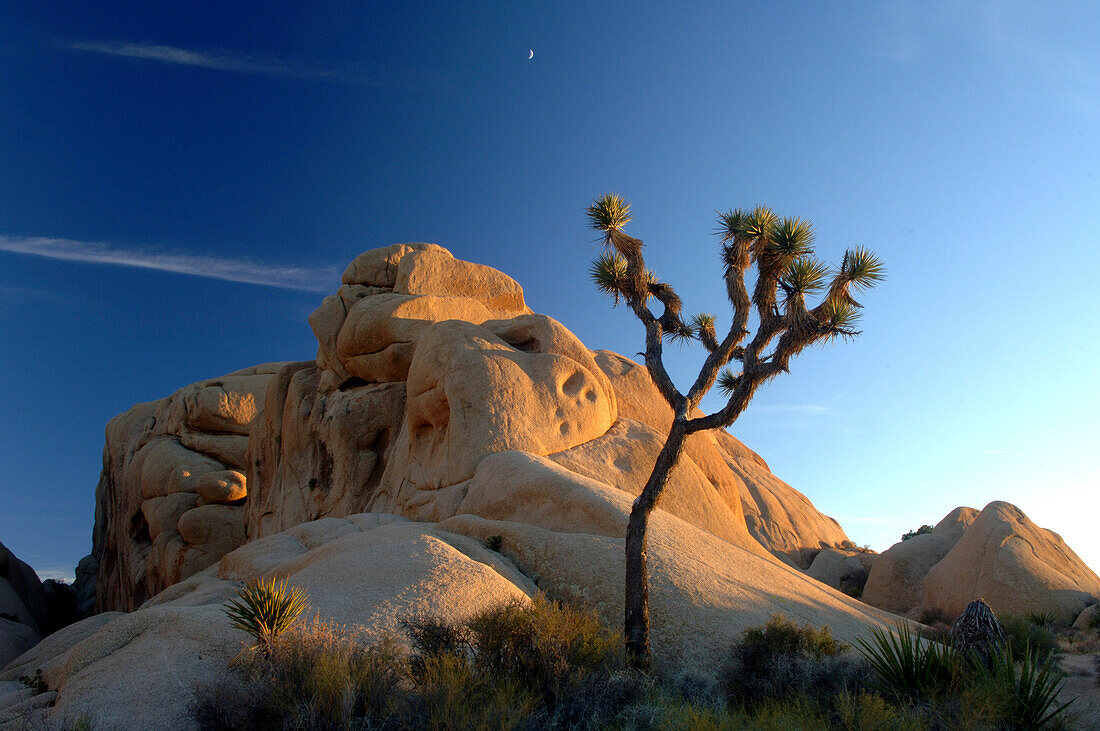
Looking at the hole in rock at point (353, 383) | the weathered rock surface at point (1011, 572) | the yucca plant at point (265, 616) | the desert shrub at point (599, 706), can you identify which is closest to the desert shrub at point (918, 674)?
the desert shrub at point (599, 706)

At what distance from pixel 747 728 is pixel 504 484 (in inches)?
421

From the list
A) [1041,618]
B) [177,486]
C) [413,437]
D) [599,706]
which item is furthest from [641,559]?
[177,486]

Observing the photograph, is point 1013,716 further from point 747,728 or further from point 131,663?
point 131,663

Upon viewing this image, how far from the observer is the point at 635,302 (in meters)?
12.7

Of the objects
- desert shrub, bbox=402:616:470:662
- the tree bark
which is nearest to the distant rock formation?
the tree bark

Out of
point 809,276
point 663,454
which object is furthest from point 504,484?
point 809,276

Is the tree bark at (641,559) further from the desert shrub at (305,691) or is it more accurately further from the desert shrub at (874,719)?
the desert shrub at (305,691)

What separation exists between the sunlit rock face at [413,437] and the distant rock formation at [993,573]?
5107 mm

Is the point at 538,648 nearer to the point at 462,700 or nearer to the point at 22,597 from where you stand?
the point at 462,700

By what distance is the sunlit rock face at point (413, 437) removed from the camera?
20891mm

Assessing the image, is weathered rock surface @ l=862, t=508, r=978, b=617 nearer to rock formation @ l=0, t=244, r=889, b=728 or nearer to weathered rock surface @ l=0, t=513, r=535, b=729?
rock formation @ l=0, t=244, r=889, b=728

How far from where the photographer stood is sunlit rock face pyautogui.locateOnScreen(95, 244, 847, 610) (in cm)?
2089

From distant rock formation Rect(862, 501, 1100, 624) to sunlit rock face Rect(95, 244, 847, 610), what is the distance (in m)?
5.11

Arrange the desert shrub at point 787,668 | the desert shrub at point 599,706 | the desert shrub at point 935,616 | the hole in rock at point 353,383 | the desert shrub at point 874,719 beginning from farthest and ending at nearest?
the hole in rock at point 353,383 < the desert shrub at point 935,616 < the desert shrub at point 787,668 < the desert shrub at point 599,706 < the desert shrub at point 874,719
